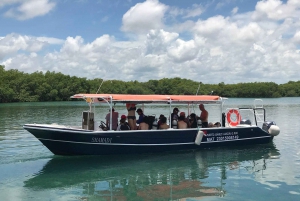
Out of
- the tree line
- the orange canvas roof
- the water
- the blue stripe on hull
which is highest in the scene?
the tree line

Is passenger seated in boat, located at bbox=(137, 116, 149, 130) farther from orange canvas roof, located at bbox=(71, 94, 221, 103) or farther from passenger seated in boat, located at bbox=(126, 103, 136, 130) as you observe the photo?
orange canvas roof, located at bbox=(71, 94, 221, 103)

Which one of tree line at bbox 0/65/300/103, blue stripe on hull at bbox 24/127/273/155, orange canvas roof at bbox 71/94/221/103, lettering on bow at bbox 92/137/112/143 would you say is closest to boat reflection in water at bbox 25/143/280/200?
blue stripe on hull at bbox 24/127/273/155

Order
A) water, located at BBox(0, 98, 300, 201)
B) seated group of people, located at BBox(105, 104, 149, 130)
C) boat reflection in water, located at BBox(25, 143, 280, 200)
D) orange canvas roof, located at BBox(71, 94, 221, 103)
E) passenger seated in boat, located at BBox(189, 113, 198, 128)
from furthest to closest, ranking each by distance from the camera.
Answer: passenger seated in boat, located at BBox(189, 113, 198, 128)
seated group of people, located at BBox(105, 104, 149, 130)
orange canvas roof, located at BBox(71, 94, 221, 103)
boat reflection in water, located at BBox(25, 143, 280, 200)
water, located at BBox(0, 98, 300, 201)

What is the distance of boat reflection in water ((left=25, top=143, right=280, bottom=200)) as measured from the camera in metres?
9.92

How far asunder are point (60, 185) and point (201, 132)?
255 inches

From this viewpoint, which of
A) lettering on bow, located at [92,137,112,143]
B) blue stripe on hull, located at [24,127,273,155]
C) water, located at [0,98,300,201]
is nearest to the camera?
water, located at [0,98,300,201]

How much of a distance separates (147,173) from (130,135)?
195 cm

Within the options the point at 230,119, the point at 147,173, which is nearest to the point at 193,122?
the point at 230,119

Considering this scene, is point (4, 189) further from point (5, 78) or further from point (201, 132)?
point (5, 78)

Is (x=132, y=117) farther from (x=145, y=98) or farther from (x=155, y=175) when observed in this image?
(x=155, y=175)

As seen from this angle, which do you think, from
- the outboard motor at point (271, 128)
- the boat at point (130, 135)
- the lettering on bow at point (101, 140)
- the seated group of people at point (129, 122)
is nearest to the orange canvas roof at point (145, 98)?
the boat at point (130, 135)

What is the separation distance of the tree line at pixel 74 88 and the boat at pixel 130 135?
6318 centimetres

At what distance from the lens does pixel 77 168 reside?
1227 cm

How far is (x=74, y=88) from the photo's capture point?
101125mm
